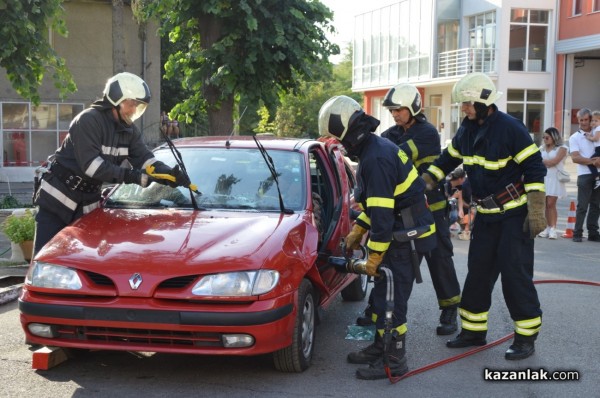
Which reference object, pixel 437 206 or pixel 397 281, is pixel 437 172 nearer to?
pixel 437 206

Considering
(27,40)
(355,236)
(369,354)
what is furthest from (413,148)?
(27,40)

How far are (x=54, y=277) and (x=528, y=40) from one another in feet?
109

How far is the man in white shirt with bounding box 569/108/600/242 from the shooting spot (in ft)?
38.0

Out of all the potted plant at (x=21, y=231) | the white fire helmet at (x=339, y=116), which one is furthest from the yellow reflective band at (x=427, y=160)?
the potted plant at (x=21, y=231)

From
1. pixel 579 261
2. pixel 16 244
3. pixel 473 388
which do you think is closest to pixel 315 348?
pixel 473 388

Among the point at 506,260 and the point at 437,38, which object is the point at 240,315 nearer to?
the point at 506,260

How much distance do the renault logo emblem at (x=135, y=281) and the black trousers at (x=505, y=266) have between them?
2609 mm

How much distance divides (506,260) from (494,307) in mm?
1789

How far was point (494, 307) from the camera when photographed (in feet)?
23.8

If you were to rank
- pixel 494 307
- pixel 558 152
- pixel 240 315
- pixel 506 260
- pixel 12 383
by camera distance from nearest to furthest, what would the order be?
pixel 240 315
pixel 12 383
pixel 506 260
pixel 494 307
pixel 558 152

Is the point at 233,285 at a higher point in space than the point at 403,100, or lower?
lower

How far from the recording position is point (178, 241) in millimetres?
4949

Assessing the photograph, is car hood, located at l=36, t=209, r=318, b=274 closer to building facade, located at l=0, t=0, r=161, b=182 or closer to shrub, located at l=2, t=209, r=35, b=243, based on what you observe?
shrub, located at l=2, t=209, r=35, b=243

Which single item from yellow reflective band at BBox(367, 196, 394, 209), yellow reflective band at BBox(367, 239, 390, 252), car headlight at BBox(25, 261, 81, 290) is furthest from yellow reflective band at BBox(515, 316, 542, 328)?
car headlight at BBox(25, 261, 81, 290)
